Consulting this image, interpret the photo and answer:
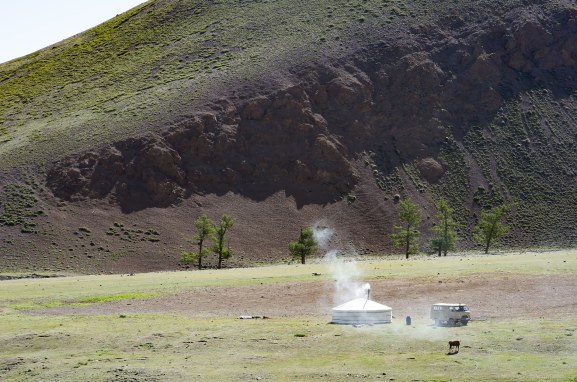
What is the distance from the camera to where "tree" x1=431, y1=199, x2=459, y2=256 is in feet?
346

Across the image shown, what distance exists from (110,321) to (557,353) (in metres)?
21.8

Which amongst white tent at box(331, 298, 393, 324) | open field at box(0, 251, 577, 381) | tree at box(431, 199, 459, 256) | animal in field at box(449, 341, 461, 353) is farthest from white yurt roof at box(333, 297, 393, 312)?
tree at box(431, 199, 459, 256)

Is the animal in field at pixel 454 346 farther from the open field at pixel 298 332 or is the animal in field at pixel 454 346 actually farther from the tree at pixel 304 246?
the tree at pixel 304 246

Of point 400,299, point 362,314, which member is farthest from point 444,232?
point 362,314

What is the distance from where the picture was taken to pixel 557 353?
32.0 m

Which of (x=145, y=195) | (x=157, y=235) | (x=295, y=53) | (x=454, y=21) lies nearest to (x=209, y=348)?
(x=157, y=235)

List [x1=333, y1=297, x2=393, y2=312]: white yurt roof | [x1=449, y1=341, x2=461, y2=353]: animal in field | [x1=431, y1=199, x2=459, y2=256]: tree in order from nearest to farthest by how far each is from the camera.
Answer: [x1=449, y1=341, x2=461, y2=353]: animal in field, [x1=333, y1=297, x2=393, y2=312]: white yurt roof, [x1=431, y1=199, x2=459, y2=256]: tree

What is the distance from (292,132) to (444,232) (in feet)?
114

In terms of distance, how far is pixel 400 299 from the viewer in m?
48.2

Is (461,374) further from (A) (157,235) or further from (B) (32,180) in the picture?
(B) (32,180)

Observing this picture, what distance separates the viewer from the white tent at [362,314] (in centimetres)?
3978

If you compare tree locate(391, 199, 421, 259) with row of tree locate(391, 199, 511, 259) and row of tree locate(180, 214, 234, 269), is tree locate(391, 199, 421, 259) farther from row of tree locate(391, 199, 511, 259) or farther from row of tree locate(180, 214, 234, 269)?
row of tree locate(180, 214, 234, 269)

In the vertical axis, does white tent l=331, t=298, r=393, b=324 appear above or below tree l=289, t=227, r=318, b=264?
below

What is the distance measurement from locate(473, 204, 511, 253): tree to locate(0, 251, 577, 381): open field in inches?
1953
